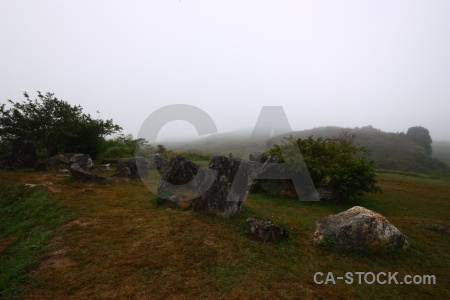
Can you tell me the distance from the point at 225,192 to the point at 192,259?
347 centimetres

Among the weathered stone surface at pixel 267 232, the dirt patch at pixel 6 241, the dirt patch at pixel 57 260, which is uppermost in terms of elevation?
the weathered stone surface at pixel 267 232

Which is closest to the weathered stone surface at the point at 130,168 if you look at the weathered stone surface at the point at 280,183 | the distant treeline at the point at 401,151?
the weathered stone surface at the point at 280,183

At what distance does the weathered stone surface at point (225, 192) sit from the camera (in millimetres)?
8906

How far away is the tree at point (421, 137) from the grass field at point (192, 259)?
258 ft

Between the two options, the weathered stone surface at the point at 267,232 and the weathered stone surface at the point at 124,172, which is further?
the weathered stone surface at the point at 124,172

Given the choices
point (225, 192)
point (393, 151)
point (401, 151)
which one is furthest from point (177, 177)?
point (401, 151)

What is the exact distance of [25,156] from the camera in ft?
62.6

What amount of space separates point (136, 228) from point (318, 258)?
5.99 meters

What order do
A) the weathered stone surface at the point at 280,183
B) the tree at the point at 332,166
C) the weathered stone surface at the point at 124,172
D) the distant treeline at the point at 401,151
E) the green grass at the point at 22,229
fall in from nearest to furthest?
the green grass at the point at 22,229, the tree at the point at 332,166, the weathered stone surface at the point at 280,183, the weathered stone surface at the point at 124,172, the distant treeline at the point at 401,151

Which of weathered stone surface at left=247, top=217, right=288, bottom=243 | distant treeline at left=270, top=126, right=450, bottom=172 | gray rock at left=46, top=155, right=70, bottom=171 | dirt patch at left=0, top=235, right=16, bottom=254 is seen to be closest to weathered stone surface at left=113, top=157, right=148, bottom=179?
gray rock at left=46, top=155, right=70, bottom=171

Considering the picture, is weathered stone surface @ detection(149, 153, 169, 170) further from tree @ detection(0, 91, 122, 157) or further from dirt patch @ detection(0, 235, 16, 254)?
dirt patch @ detection(0, 235, 16, 254)

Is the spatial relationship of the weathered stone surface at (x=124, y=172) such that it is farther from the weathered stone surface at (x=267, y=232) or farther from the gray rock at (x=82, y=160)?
the weathered stone surface at (x=267, y=232)

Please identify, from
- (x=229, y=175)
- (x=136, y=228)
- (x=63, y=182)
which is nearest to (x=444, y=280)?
(x=229, y=175)

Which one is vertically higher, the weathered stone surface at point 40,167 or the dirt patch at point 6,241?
the weathered stone surface at point 40,167
